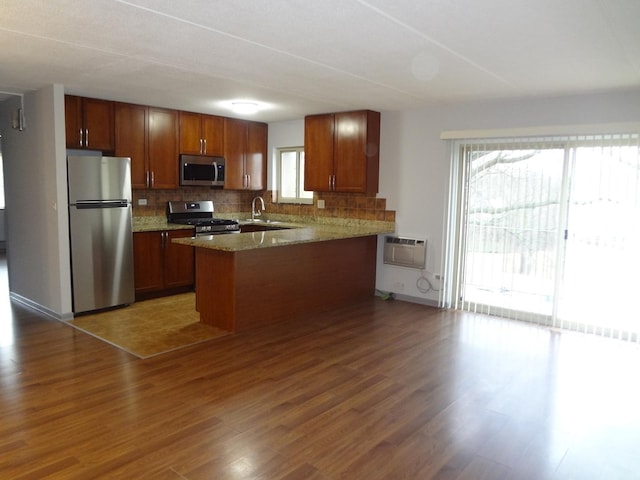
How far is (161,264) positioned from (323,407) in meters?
3.41

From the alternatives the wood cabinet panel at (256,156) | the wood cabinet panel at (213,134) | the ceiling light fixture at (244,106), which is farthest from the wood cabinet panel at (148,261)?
the wood cabinet panel at (256,156)

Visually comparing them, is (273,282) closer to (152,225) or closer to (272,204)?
(152,225)

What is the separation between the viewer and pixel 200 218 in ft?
21.6

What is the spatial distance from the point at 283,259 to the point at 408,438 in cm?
254

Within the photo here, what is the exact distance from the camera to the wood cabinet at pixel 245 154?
21.9ft

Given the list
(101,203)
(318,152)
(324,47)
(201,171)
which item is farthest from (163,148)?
(324,47)

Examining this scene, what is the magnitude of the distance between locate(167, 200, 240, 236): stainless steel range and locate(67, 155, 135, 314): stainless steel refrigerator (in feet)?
3.40

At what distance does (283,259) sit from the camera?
4.83 metres

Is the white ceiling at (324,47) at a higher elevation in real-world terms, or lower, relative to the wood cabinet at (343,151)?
higher

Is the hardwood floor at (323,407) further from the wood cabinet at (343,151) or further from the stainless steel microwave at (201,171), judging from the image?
the stainless steel microwave at (201,171)

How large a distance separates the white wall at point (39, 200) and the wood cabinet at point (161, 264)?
0.85 m

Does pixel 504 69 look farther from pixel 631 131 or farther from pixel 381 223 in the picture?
pixel 381 223

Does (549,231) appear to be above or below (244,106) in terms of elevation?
below

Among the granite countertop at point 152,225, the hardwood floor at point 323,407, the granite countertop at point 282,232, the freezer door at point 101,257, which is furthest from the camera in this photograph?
the granite countertop at point 152,225
